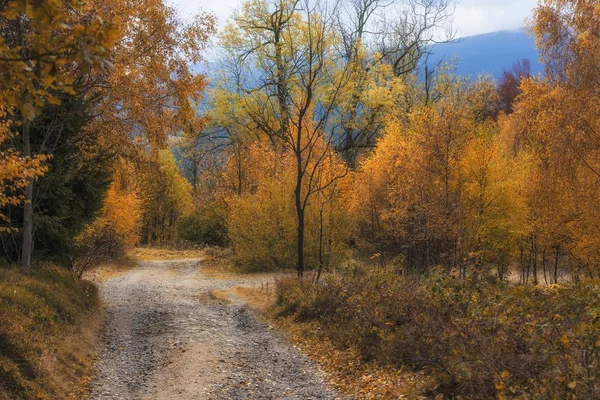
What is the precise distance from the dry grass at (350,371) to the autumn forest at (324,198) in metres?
0.05

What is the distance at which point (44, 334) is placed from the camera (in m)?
7.93

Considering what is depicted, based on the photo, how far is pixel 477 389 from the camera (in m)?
5.24

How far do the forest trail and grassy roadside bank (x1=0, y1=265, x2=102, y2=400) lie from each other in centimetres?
41

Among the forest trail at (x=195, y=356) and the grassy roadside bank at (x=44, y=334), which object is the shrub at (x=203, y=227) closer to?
the forest trail at (x=195, y=356)

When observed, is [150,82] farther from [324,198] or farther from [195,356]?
[324,198]

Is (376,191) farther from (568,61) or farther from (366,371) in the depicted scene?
(366,371)

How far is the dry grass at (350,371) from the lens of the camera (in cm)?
644

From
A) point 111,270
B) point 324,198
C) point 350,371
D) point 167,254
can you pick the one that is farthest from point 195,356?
point 167,254

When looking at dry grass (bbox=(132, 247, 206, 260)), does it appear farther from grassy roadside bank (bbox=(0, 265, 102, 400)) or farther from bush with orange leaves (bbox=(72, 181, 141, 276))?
grassy roadside bank (bbox=(0, 265, 102, 400))

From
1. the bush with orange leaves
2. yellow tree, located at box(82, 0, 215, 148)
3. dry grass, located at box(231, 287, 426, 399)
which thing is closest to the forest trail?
dry grass, located at box(231, 287, 426, 399)

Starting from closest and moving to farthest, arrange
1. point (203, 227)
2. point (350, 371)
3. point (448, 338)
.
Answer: point (448, 338), point (350, 371), point (203, 227)

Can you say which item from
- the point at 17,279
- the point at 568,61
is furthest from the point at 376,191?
the point at 17,279

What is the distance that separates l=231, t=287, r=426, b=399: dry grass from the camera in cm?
644

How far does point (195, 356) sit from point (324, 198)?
1382 cm
